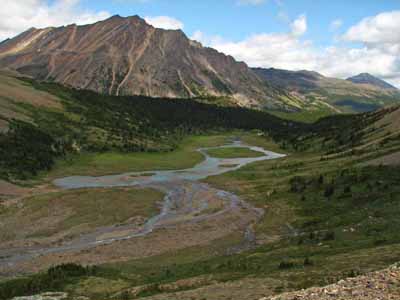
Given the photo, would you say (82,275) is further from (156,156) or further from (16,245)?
(156,156)

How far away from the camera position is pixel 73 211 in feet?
227

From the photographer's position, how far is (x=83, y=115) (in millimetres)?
194125

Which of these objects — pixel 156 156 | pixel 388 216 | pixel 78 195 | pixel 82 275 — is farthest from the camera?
pixel 156 156

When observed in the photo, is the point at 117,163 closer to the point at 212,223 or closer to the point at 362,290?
the point at 212,223

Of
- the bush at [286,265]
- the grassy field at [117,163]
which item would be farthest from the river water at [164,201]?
the bush at [286,265]

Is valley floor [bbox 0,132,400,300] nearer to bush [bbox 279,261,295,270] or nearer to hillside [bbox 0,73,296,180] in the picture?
bush [bbox 279,261,295,270]

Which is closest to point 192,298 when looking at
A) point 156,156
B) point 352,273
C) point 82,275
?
point 352,273

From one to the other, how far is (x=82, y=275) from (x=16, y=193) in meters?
54.9

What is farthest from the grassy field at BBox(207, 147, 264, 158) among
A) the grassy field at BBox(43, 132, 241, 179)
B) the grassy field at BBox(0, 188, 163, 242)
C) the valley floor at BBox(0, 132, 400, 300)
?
the grassy field at BBox(0, 188, 163, 242)

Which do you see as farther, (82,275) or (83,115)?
(83,115)

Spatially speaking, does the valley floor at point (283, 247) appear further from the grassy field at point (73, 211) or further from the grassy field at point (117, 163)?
the grassy field at point (117, 163)

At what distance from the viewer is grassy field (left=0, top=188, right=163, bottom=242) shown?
194 ft

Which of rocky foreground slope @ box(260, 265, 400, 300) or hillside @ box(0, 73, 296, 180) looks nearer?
rocky foreground slope @ box(260, 265, 400, 300)

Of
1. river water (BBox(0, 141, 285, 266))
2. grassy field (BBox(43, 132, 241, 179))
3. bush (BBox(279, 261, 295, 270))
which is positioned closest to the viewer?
bush (BBox(279, 261, 295, 270))
